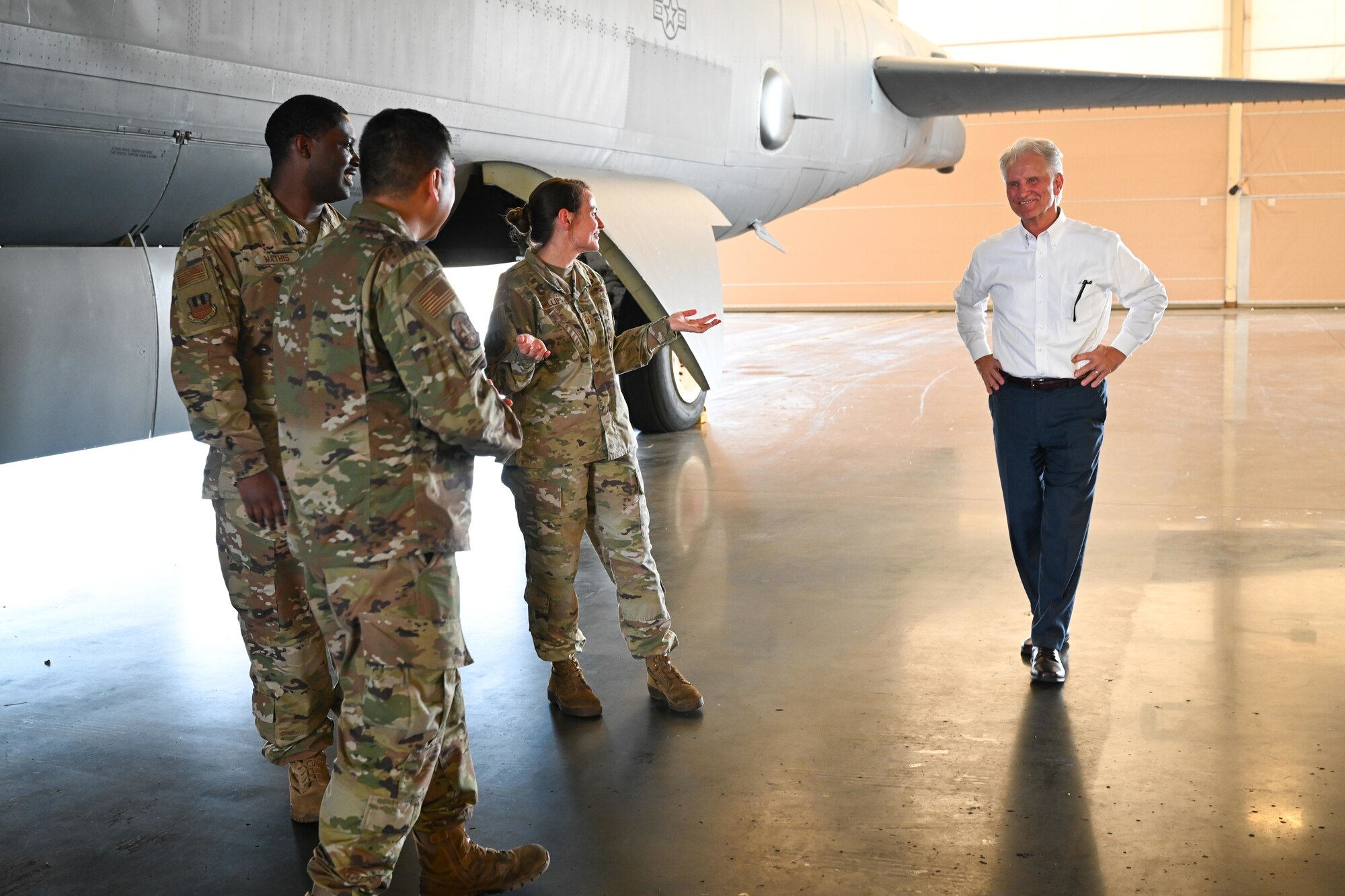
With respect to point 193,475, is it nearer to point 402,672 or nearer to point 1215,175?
point 402,672

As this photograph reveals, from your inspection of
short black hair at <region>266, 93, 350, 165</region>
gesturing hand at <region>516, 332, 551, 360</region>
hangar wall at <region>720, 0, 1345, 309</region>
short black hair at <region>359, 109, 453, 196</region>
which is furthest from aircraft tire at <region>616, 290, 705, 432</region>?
hangar wall at <region>720, 0, 1345, 309</region>

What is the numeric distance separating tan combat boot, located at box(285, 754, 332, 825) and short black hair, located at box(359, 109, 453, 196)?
63.8 inches

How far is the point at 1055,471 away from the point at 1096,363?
16.4 inches

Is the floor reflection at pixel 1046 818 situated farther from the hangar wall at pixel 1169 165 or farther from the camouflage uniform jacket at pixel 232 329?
the hangar wall at pixel 1169 165

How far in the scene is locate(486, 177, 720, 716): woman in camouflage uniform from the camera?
3.71m

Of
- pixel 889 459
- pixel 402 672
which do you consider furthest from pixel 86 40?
pixel 889 459

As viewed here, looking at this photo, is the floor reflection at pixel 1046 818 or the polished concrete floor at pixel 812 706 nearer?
the floor reflection at pixel 1046 818

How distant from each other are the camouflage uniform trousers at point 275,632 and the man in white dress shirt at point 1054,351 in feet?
7.84

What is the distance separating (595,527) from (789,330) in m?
18.1

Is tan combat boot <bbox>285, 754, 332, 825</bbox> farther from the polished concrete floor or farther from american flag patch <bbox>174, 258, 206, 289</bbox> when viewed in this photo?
american flag patch <bbox>174, 258, 206, 289</bbox>

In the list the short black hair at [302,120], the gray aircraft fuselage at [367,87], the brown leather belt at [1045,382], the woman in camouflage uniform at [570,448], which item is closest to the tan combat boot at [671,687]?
the woman in camouflage uniform at [570,448]

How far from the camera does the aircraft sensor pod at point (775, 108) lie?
9.32m

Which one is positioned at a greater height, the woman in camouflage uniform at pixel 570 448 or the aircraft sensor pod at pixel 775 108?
the aircraft sensor pod at pixel 775 108

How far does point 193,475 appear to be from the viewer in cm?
842
